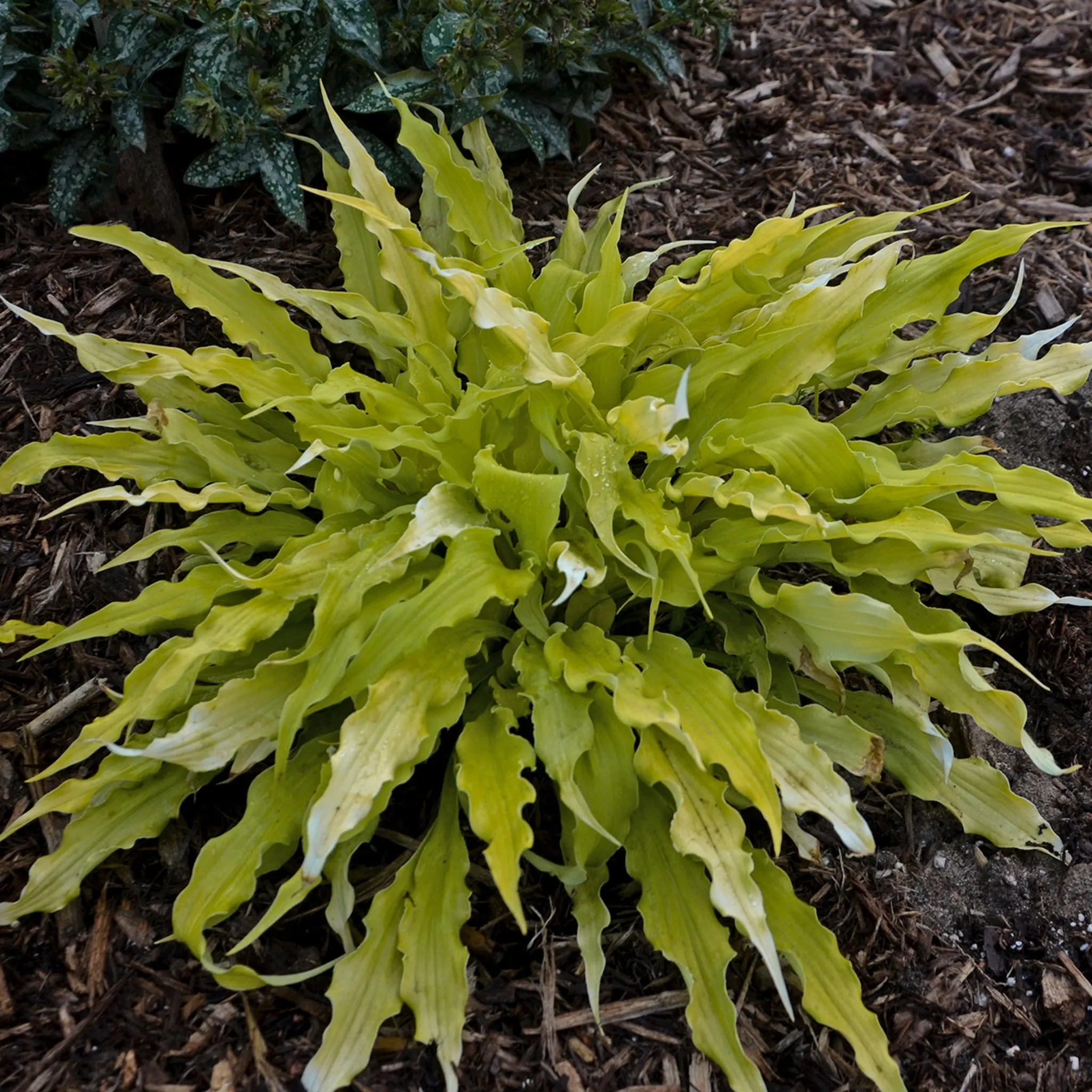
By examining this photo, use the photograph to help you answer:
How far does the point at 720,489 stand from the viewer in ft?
6.68

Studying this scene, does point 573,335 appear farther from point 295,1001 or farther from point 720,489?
point 295,1001

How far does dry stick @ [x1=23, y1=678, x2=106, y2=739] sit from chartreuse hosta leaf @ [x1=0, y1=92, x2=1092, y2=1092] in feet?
0.56

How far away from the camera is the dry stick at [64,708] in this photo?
2291 millimetres

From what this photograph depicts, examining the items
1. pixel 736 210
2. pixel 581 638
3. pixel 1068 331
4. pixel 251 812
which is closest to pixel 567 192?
pixel 736 210

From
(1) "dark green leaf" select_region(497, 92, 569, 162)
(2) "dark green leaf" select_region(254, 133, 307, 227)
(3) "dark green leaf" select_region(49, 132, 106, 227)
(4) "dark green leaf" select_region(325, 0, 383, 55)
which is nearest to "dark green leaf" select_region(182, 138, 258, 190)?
(2) "dark green leaf" select_region(254, 133, 307, 227)

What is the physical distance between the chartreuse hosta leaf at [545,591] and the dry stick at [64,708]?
17 cm

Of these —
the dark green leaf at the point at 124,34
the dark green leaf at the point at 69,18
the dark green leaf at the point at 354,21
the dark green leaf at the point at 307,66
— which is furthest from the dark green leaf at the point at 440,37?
the dark green leaf at the point at 69,18

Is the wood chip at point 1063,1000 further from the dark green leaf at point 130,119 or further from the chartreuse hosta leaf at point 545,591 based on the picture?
the dark green leaf at point 130,119

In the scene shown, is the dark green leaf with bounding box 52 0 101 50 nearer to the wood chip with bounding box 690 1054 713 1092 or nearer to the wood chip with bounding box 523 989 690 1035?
the wood chip with bounding box 523 989 690 1035

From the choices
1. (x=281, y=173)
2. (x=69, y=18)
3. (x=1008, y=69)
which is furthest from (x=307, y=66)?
(x=1008, y=69)

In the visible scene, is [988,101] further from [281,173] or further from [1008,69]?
[281,173]

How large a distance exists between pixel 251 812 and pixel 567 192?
2.22 meters

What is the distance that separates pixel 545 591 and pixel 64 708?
3.64ft

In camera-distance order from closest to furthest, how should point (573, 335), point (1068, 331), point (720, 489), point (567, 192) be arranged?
1. point (720, 489)
2. point (573, 335)
3. point (1068, 331)
4. point (567, 192)
